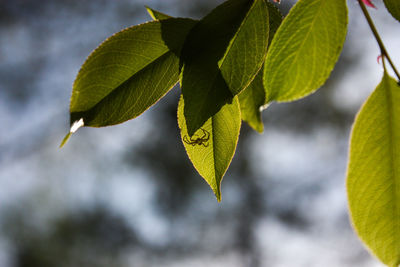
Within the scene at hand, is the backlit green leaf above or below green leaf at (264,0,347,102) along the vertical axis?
below

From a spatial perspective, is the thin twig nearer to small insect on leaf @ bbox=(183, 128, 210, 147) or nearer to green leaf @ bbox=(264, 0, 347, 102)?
green leaf @ bbox=(264, 0, 347, 102)

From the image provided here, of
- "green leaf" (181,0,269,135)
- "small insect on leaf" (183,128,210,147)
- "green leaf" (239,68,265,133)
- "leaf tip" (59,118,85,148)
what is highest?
"leaf tip" (59,118,85,148)

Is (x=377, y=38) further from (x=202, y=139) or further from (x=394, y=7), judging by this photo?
(x=202, y=139)

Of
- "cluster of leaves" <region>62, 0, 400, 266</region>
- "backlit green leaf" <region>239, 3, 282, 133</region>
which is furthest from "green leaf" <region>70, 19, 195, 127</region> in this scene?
"backlit green leaf" <region>239, 3, 282, 133</region>

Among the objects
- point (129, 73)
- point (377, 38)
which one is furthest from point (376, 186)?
point (129, 73)

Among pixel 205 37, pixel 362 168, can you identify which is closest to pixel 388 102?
pixel 362 168

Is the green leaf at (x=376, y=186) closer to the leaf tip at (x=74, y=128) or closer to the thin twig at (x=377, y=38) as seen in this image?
the thin twig at (x=377, y=38)
